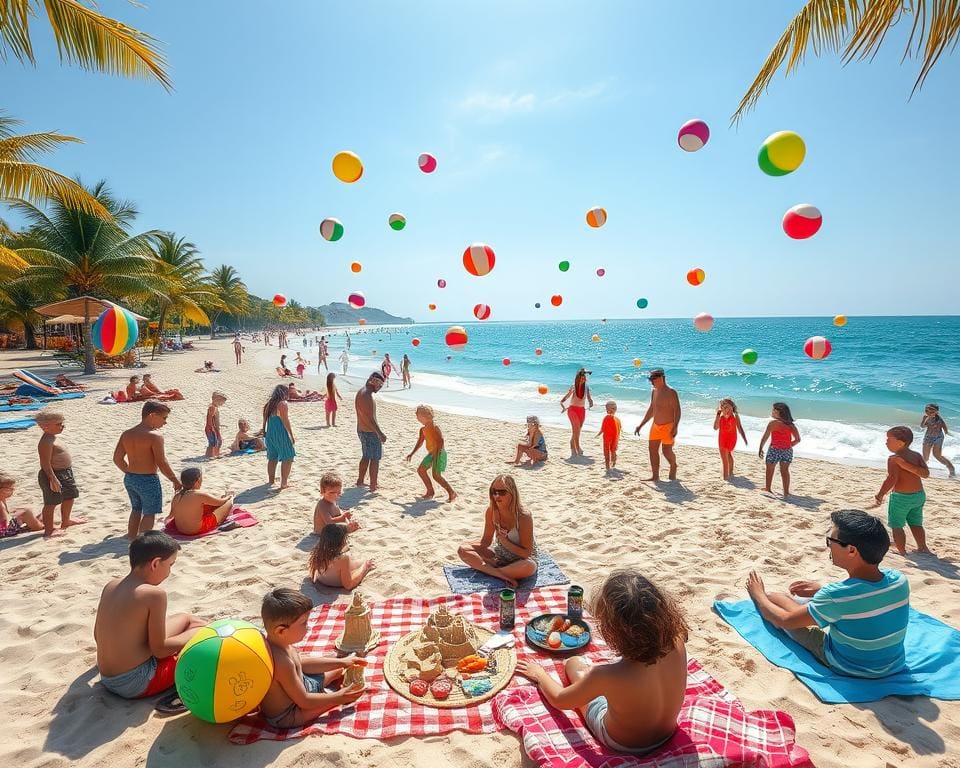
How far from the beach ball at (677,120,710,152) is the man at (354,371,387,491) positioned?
5317 mm

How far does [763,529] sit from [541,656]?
3.62m

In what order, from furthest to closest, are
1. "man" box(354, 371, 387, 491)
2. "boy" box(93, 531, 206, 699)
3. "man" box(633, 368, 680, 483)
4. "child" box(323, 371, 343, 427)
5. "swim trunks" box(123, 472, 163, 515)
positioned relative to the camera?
"child" box(323, 371, 343, 427)
"man" box(633, 368, 680, 483)
"man" box(354, 371, 387, 491)
"swim trunks" box(123, 472, 163, 515)
"boy" box(93, 531, 206, 699)

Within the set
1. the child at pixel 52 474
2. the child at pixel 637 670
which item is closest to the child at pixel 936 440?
the child at pixel 637 670

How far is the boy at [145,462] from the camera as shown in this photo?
4.71m

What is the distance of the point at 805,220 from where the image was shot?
610cm

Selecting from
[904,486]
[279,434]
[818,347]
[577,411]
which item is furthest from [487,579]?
[818,347]

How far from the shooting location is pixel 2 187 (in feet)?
28.9

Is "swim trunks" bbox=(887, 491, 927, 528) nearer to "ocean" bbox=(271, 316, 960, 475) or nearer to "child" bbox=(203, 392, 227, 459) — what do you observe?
"ocean" bbox=(271, 316, 960, 475)

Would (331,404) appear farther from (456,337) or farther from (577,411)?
(577,411)

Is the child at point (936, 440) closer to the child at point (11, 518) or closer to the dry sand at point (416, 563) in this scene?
the dry sand at point (416, 563)

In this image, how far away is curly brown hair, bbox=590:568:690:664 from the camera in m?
2.05

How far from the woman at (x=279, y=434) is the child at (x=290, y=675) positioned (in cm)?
448

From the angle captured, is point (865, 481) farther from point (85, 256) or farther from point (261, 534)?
point (85, 256)

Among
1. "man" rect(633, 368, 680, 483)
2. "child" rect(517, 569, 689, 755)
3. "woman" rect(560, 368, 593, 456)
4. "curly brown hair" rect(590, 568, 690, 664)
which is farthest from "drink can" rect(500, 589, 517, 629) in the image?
"woman" rect(560, 368, 593, 456)
